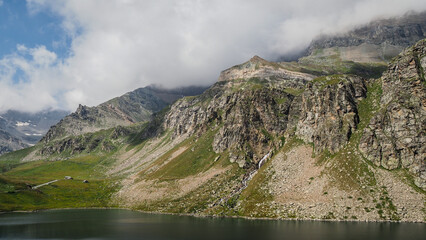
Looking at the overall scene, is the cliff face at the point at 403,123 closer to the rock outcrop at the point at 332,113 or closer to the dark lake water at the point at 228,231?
the rock outcrop at the point at 332,113

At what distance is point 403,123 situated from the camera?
140 meters

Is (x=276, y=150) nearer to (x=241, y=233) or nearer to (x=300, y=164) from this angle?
(x=300, y=164)

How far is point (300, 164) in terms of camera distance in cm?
16412

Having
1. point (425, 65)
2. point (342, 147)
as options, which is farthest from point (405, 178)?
point (425, 65)

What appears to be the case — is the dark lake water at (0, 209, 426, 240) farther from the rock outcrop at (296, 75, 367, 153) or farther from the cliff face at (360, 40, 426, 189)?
the rock outcrop at (296, 75, 367, 153)

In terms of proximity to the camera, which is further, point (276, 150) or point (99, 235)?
point (276, 150)

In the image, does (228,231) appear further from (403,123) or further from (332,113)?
(332,113)

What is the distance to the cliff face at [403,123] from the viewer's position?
131500 millimetres

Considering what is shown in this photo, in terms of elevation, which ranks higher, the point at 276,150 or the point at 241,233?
the point at 276,150

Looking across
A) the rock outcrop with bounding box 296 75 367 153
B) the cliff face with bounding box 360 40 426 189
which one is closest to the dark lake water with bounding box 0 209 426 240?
the cliff face with bounding box 360 40 426 189

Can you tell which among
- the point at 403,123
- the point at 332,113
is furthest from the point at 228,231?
the point at 332,113

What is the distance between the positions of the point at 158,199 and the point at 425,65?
16689 centimetres

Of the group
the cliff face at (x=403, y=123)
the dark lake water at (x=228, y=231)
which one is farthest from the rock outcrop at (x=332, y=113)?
the dark lake water at (x=228, y=231)

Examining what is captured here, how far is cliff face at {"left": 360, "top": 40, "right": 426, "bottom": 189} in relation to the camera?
131500 millimetres
